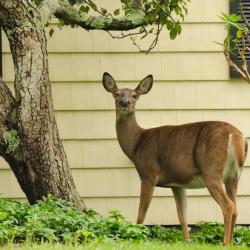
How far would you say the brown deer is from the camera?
9820mm

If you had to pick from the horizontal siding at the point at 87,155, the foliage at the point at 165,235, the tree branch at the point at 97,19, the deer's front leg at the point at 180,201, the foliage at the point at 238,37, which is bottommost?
the foliage at the point at 165,235

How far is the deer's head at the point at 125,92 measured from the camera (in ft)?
34.4

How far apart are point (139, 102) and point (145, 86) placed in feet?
2.99

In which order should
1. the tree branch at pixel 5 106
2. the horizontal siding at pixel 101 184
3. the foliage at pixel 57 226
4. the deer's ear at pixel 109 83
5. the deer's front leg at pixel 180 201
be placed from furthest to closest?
1. the horizontal siding at pixel 101 184
2. the deer's ear at pixel 109 83
3. the deer's front leg at pixel 180 201
4. the tree branch at pixel 5 106
5. the foliage at pixel 57 226

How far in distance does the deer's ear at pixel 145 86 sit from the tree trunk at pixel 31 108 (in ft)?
4.79

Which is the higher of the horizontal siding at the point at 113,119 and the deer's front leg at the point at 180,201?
the horizontal siding at the point at 113,119

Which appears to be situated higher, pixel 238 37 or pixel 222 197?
pixel 238 37

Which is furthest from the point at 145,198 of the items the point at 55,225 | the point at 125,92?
the point at 55,225

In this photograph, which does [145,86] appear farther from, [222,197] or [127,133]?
[222,197]

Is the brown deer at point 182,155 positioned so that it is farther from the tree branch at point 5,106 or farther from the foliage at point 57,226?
the tree branch at point 5,106

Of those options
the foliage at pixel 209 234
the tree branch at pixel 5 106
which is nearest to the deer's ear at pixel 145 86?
the foliage at pixel 209 234

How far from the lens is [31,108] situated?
9.45 metres

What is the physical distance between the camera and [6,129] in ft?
31.2

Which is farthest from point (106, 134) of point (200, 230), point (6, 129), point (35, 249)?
point (35, 249)
